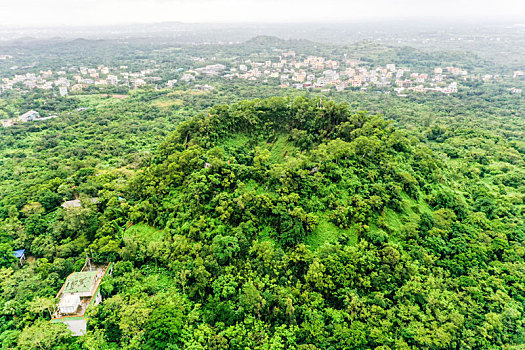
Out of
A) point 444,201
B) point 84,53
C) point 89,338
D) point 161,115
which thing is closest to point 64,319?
point 89,338

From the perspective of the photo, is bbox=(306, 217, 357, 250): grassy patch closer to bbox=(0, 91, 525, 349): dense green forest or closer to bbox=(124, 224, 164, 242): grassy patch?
bbox=(0, 91, 525, 349): dense green forest

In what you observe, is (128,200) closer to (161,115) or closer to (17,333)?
(17,333)

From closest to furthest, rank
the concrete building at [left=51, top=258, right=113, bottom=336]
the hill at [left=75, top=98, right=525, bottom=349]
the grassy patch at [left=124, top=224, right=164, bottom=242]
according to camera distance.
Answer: the hill at [left=75, top=98, right=525, bottom=349] < the concrete building at [left=51, top=258, right=113, bottom=336] < the grassy patch at [left=124, top=224, right=164, bottom=242]

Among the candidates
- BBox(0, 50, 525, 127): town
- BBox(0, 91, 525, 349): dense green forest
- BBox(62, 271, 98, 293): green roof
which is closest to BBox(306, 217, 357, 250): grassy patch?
BBox(0, 91, 525, 349): dense green forest

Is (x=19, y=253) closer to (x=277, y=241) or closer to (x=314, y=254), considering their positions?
(x=277, y=241)

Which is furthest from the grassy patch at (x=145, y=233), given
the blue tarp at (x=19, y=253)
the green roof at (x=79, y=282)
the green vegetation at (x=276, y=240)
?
the blue tarp at (x=19, y=253)

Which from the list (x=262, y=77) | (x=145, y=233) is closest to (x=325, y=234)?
(x=145, y=233)
